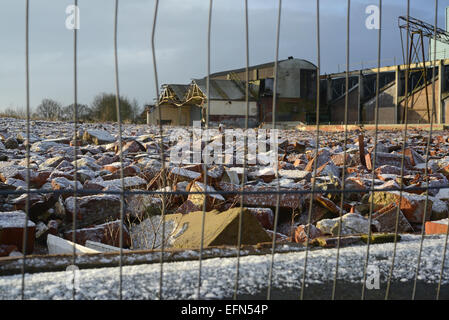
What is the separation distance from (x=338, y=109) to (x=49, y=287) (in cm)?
2753

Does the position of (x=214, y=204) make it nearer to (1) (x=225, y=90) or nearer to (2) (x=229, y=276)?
(2) (x=229, y=276)

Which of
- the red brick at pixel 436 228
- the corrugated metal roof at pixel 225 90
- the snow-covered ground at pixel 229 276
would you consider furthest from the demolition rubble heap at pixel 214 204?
the corrugated metal roof at pixel 225 90

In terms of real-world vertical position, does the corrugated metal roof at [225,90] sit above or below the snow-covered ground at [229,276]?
above

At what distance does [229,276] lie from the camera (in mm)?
1717

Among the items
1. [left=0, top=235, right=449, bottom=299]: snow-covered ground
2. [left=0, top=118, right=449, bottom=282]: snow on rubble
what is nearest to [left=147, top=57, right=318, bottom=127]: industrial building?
[left=0, top=118, right=449, bottom=282]: snow on rubble

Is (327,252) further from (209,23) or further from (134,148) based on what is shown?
(134,148)

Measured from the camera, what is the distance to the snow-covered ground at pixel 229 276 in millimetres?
1551

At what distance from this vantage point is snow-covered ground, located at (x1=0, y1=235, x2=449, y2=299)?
155cm

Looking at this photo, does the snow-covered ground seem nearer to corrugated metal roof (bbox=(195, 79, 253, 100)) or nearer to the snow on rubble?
the snow on rubble

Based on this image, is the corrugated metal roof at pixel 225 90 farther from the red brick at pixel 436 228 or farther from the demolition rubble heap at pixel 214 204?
the red brick at pixel 436 228

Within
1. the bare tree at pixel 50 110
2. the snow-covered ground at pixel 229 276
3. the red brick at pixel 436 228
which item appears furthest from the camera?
the bare tree at pixel 50 110

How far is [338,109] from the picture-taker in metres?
27.8
